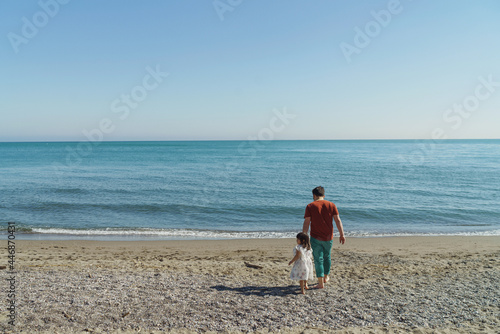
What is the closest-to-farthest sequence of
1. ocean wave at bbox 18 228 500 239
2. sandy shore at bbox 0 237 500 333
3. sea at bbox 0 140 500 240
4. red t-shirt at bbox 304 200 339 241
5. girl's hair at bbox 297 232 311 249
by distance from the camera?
sandy shore at bbox 0 237 500 333
girl's hair at bbox 297 232 311 249
red t-shirt at bbox 304 200 339 241
ocean wave at bbox 18 228 500 239
sea at bbox 0 140 500 240

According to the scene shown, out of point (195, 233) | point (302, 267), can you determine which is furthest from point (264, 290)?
point (195, 233)

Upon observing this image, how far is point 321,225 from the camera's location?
20.8 feet

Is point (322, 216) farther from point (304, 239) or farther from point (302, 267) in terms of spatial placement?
point (302, 267)

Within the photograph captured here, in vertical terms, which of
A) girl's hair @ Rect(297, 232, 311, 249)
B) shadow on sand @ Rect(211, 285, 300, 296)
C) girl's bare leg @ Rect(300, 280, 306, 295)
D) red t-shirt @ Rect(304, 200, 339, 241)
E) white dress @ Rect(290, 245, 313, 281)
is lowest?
shadow on sand @ Rect(211, 285, 300, 296)

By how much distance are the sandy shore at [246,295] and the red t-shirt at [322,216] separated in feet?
3.93

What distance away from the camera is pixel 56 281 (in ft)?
22.2

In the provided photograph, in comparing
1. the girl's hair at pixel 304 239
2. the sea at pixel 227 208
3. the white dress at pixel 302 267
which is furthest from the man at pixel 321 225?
the sea at pixel 227 208

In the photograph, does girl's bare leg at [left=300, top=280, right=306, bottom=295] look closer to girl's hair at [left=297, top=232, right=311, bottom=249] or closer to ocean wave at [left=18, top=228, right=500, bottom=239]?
girl's hair at [left=297, top=232, right=311, bottom=249]

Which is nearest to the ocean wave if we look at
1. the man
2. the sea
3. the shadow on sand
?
the sea

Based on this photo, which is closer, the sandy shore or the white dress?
the sandy shore

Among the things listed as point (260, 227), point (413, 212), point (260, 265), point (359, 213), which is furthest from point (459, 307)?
point (413, 212)

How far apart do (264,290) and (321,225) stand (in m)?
1.82

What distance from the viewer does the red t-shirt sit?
6301 mm

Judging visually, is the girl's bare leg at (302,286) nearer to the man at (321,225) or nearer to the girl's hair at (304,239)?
the man at (321,225)
